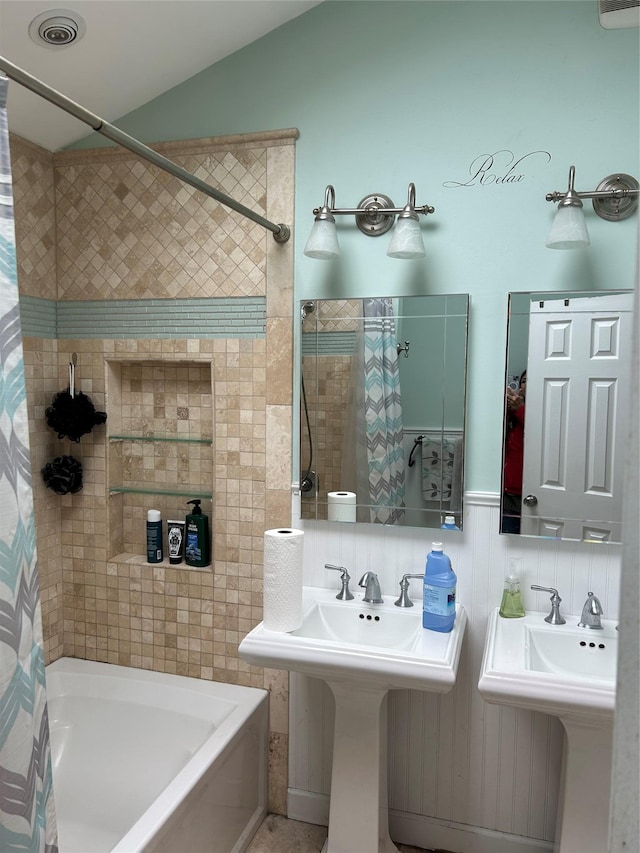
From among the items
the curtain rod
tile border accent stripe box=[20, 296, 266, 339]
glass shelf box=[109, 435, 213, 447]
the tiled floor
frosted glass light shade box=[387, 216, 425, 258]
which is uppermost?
the curtain rod

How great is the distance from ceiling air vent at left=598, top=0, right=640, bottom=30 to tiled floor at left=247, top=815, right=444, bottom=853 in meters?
2.44

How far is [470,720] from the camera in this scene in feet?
6.75

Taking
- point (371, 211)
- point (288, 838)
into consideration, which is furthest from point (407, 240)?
point (288, 838)

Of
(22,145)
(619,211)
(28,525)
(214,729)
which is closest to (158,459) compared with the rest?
(214,729)

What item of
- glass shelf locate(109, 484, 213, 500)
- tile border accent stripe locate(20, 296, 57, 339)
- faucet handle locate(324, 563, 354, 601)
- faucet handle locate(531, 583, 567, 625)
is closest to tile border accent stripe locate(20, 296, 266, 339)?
tile border accent stripe locate(20, 296, 57, 339)

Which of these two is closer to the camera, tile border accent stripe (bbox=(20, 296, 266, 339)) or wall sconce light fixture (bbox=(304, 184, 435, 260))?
wall sconce light fixture (bbox=(304, 184, 435, 260))

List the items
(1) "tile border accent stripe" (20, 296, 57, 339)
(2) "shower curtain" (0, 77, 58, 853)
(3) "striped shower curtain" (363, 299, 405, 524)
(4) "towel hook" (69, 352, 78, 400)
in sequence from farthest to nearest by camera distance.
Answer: (4) "towel hook" (69, 352, 78, 400) → (1) "tile border accent stripe" (20, 296, 57, 339) → (3) "striped shower curtain" (363, 299, 405, 524) → (2) "shower curtain" (0, 77, 58, 853)

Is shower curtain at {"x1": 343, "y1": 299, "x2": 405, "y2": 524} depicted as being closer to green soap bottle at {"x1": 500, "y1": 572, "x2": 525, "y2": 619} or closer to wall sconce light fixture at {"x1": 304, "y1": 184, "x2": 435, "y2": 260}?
wall sconce light fixture at {"x1": 304, "y1": 184, "x2": 435, "y2": 260}

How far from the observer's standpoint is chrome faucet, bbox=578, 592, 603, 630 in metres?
1.84

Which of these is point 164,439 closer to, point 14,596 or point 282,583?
point 282,583

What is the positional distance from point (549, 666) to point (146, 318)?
1.80m

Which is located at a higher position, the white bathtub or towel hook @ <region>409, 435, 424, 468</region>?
towel hook @ <region>409, 435, 424, 468</region>

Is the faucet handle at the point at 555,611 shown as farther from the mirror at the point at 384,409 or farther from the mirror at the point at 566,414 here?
the mirror at the point at 384,409

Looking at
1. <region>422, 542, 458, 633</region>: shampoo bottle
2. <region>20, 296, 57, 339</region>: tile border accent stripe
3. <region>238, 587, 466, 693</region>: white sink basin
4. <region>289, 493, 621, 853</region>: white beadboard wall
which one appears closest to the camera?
<region>238, 587, 466, 693</region>: white sink basin
